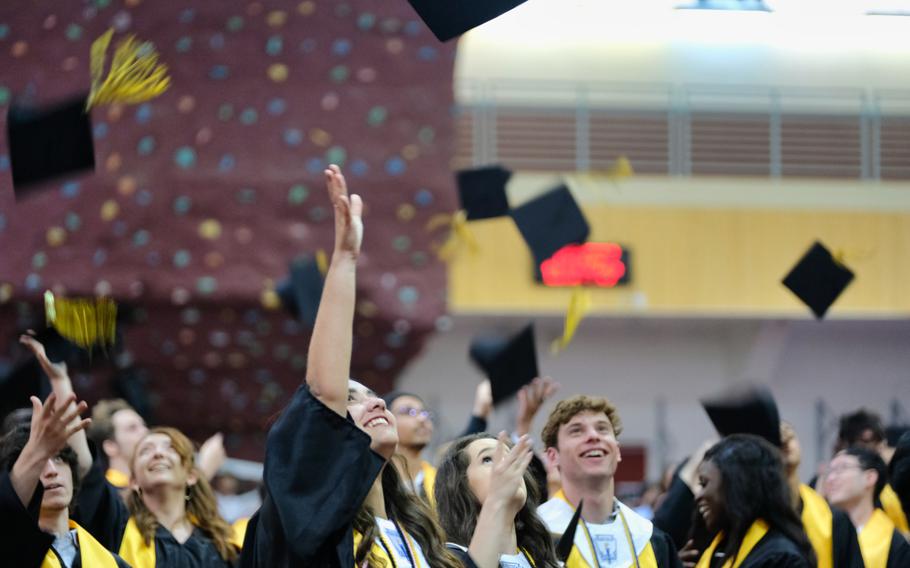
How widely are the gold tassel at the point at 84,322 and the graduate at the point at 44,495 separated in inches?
33.0

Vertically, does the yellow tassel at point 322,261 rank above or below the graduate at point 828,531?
below

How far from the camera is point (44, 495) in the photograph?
3.65m

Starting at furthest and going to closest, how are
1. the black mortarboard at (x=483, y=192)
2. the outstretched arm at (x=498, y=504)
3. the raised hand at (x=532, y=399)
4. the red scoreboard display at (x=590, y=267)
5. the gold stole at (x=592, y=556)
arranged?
the red scoreboard display at (x=590, y=267) < the black mortarboard at (x=483, y=192) < the raised hand at (x=532, y=399) < the gold stole at (x=592, y=556) < the outstretched arm at (x=498, y=504)

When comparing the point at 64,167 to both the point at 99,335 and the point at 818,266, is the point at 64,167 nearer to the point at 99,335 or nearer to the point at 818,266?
the point at 99,335

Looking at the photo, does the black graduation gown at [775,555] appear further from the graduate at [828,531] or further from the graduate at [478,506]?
the graduate at [478,506]

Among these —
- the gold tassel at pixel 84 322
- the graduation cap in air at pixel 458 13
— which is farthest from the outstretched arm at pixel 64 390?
the graduation cap in air at pixel 458 13

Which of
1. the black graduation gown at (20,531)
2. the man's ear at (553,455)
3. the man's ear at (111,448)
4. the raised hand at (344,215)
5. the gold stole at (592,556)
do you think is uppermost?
the raised hand at (344,215)

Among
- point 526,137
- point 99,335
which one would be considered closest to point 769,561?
point 99,335

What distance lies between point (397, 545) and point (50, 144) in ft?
5.85

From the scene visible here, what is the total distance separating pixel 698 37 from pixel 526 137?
5.88 ft

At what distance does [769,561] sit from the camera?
4.31 metres

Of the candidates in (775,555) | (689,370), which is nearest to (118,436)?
(775,555)

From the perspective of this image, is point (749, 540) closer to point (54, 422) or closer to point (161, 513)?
point (161, 513)

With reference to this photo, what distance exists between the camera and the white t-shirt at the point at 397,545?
Result: 3129mm
